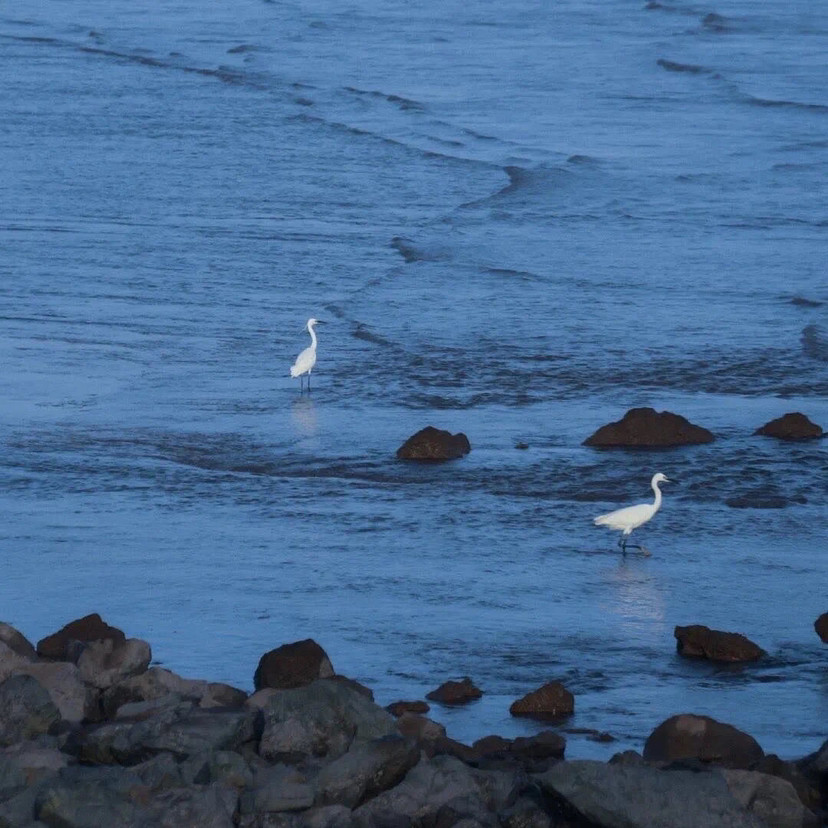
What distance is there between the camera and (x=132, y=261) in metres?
20.8

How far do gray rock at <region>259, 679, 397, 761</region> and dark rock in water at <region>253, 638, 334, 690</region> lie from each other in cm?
93

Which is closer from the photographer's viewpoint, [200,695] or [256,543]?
[200,695]

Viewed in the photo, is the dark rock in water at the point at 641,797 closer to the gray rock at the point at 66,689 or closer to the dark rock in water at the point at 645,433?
the gray rock at the point at 66,689

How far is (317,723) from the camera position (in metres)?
7.99

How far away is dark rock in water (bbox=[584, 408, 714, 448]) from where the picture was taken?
1412cm

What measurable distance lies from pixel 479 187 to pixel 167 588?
53.0ft

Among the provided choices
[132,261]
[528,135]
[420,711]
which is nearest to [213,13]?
[528,135]

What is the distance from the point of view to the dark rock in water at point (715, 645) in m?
9.91

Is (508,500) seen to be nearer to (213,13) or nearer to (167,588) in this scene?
(167,588)

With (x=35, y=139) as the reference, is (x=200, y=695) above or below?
above

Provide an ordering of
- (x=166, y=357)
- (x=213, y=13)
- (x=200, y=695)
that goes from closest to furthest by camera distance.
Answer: (x=200, y=695) → (x=166, y=357) → (x=213, y=13)

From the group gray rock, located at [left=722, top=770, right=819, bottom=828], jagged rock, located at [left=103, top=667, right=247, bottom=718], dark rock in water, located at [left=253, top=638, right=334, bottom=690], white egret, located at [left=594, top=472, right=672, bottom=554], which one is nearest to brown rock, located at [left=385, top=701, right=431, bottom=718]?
dark rock in water, located at [left=253, top=638, right=334, bottom=690]

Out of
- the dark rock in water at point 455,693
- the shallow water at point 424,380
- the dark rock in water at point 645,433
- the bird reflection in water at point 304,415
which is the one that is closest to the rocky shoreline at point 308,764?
the dark rock in water at point 455,693

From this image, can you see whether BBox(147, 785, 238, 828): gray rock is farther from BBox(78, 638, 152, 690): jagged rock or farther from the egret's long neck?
the egret's long neck
